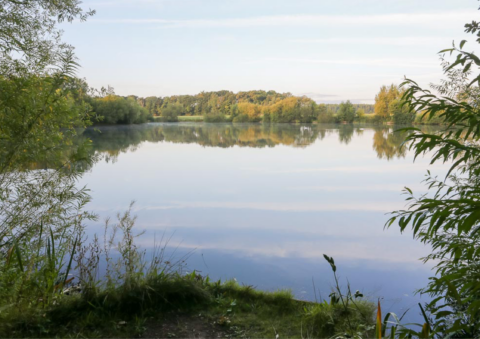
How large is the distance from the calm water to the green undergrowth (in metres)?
0.85

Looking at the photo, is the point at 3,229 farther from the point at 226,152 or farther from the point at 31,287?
the point at 226,152

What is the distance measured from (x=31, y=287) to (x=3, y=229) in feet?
2.13

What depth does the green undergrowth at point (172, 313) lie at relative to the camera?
2994 mm

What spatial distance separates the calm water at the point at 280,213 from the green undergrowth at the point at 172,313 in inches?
33.5

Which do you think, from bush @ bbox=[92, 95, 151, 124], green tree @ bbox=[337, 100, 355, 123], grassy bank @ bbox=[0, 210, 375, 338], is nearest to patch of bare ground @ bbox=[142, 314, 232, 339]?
grassy bank @ bbox=[0, 210, 375, 338]

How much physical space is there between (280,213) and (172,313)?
4.65 metres

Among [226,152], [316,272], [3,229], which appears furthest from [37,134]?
[226,152]

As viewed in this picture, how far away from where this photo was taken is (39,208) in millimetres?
3582

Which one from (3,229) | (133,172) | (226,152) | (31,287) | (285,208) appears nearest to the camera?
(31,287)

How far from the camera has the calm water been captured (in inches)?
193

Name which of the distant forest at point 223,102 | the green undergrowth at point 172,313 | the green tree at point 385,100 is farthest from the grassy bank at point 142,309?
the distant forest at point 223,102

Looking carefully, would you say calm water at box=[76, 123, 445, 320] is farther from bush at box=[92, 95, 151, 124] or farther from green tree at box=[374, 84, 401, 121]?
green tree at box=[374, 84, 401, 121]

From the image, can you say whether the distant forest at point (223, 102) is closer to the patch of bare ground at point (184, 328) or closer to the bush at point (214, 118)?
the bush at point (214, 118)

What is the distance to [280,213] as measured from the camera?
7.81 metres
